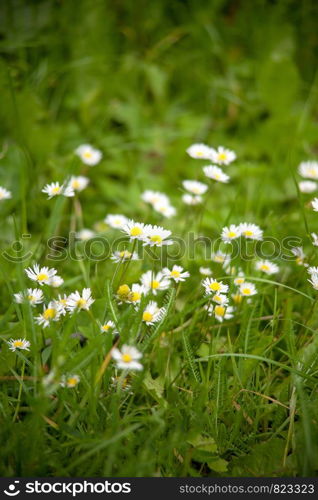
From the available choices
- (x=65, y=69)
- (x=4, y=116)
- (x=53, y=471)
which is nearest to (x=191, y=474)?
(x=53, y=471)

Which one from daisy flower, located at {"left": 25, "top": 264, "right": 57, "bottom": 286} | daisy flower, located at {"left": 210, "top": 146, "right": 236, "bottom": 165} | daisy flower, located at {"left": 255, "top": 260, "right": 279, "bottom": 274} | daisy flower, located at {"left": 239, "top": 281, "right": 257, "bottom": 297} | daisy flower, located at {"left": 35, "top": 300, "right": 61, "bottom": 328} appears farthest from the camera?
daisy flower, located at {"left": 210, "top": 146, "right": 236, "bottom": 165}

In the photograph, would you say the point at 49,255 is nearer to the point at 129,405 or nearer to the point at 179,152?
the point at 129,405

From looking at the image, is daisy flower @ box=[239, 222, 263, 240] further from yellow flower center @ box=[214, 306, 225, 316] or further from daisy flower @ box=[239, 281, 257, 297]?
yellow flower center @ box=[214, 306, 225, 316]

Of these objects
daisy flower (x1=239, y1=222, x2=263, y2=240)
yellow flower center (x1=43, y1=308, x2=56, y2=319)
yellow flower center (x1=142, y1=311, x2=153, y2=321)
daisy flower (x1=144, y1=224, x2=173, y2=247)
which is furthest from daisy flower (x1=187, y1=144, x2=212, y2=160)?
yellow flower center (x1=43, y1=308, x2=56, y2=319)

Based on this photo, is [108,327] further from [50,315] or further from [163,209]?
[163,209]

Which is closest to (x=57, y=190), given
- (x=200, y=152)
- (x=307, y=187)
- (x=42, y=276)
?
(x=42, y=276)
